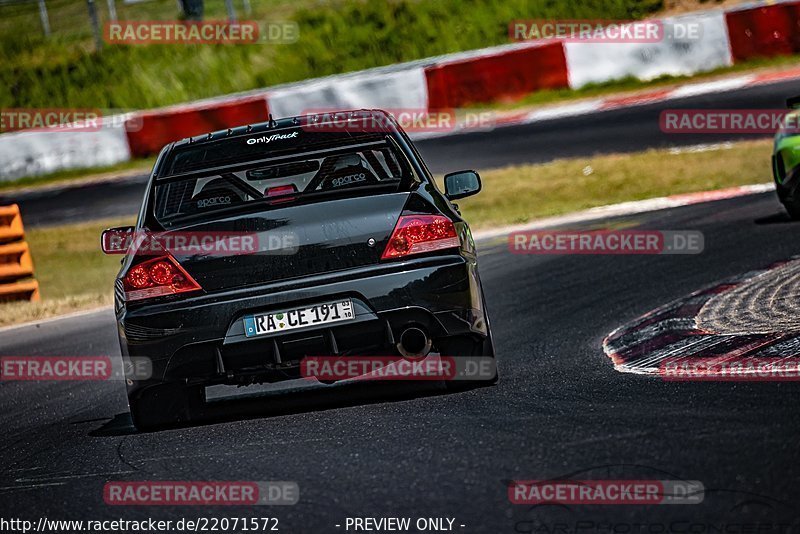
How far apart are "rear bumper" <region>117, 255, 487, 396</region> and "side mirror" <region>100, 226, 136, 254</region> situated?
1.95 feet

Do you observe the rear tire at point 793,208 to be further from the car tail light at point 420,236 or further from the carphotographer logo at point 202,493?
the carphotographer logo at point 202,493

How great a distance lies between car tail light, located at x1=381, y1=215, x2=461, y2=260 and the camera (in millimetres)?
6047

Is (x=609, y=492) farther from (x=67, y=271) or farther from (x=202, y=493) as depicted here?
(x=67, y=271)

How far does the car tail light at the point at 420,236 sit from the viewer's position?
238 inches

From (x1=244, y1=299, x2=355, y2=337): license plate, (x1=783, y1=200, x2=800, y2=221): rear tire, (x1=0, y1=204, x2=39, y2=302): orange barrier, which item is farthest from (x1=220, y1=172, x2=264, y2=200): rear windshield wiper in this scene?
(x1=0, y1=204, x2=39, y2=302): orange barrier

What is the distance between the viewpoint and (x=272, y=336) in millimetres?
5934

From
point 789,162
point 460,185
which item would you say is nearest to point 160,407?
point 460,185

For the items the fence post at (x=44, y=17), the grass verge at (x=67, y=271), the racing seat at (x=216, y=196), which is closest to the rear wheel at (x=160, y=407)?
the racing seat at (x=216, y=196)

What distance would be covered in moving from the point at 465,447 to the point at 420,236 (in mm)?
1273

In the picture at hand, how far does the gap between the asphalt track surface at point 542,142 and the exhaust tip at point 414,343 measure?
13.4 metres

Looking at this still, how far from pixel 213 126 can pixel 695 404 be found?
19.8 m

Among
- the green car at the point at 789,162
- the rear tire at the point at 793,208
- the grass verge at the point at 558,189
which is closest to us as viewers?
the green car at the point at 789,162

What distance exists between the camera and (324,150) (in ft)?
21.7

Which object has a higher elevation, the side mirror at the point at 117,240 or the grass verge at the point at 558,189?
the side mirror at the point at 117,240
